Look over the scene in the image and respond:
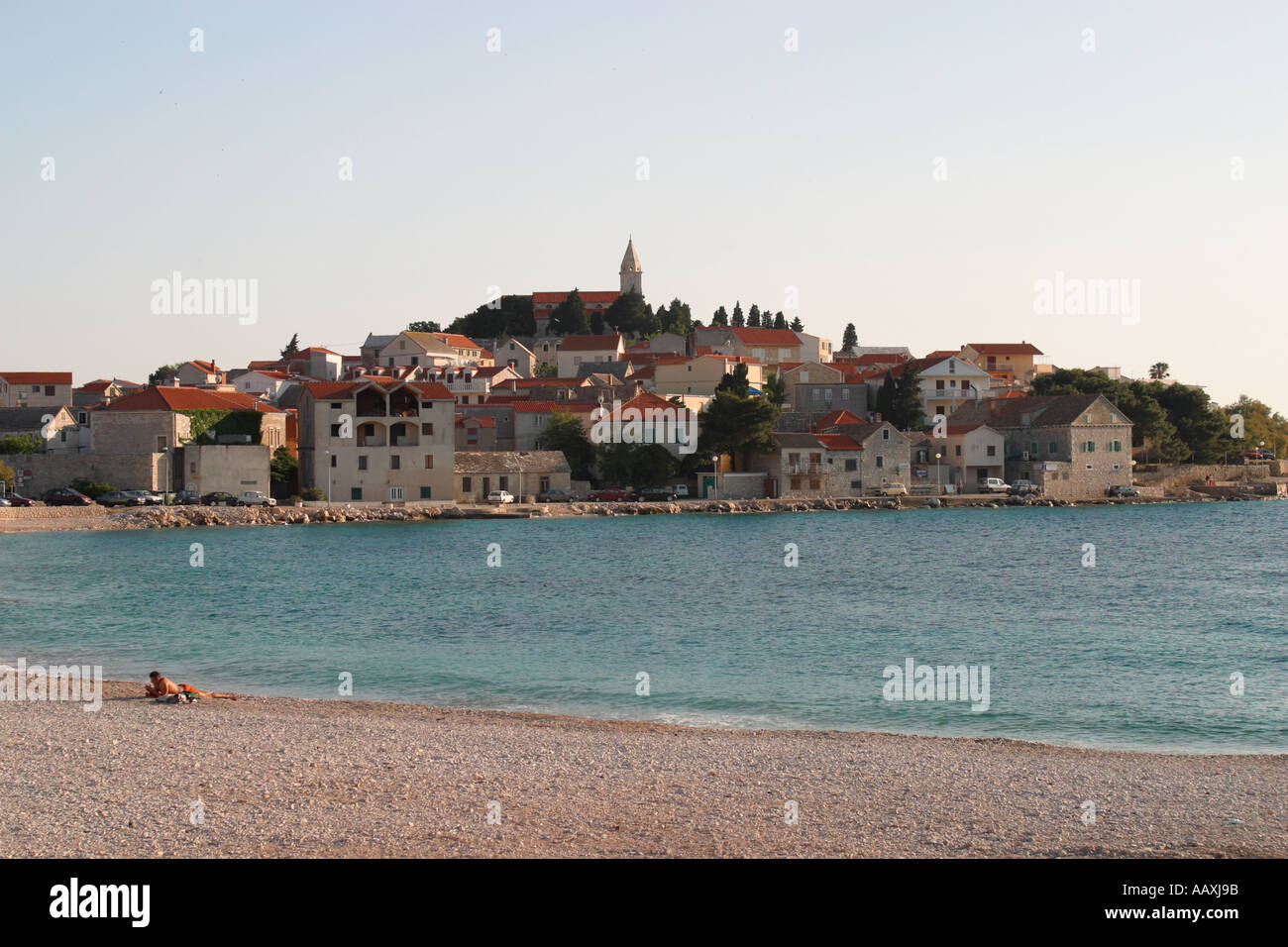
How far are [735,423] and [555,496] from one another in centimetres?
1156

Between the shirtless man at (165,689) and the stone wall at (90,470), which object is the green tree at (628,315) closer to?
the stone wall at (90,470)

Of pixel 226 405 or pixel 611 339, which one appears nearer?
pixel 226 405

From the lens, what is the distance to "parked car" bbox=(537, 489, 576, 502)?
65875 millimetres

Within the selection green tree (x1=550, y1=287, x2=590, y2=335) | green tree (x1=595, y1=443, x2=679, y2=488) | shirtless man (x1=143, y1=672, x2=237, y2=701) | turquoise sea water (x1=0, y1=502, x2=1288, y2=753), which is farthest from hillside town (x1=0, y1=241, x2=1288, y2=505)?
shirtless man (x1=143, y1=672, x2=237, y2=701)

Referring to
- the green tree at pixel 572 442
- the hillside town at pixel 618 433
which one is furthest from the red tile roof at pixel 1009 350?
the green tree at pixel 572 442

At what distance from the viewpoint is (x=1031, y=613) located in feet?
90.8

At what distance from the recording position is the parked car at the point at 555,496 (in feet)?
216

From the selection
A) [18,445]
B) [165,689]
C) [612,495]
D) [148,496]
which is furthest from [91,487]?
[165,689]

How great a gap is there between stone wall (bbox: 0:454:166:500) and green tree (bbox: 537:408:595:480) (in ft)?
74.0

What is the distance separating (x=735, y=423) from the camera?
67.7m
